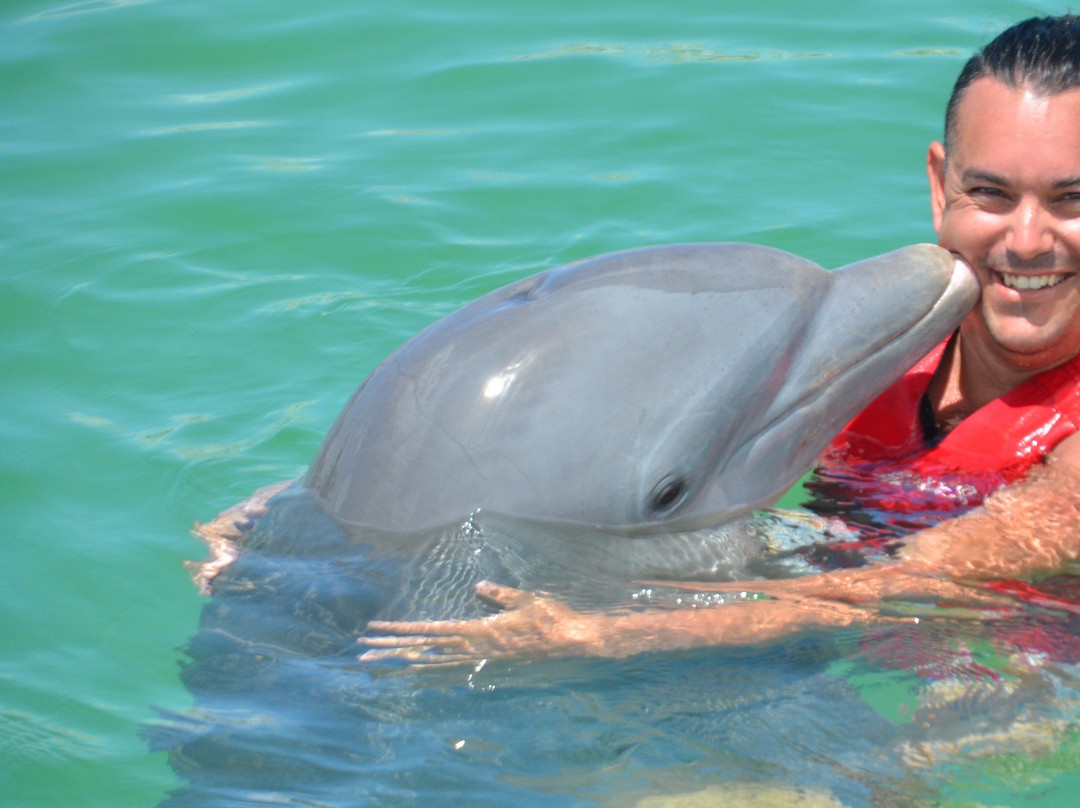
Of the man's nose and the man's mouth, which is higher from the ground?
the man's nose

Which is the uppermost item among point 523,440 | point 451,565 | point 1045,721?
point 523,440

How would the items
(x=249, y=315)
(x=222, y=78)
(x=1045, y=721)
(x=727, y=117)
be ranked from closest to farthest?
(x=1045, y=721) → (x=249, y=315) → (x=727, y=117) → (x=222, y=78)

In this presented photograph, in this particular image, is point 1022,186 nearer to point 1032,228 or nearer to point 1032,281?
point 1032,228

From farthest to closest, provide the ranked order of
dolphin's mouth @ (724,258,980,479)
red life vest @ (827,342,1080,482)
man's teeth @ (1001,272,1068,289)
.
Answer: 1. red life vest @ (827,342,1080,482)
2. man's teeth @ (1001,272,1068,289)
3. dolphin's mouth @ (724,258,980,479)

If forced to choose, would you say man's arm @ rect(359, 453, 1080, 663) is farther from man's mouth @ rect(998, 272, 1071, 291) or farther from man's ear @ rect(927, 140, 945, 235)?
man's ear @ rect(927, 140, 945, 235)

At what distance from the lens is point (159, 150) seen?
10.2 m

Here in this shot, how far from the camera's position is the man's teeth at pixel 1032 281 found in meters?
5.11

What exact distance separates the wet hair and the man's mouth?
2.23 feet

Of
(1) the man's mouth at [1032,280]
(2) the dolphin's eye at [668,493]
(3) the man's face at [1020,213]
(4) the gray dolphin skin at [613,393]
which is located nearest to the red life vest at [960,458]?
(3) the man's face at [1020,213]

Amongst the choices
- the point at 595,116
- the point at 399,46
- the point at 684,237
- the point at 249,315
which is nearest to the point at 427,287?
the point at 249,315

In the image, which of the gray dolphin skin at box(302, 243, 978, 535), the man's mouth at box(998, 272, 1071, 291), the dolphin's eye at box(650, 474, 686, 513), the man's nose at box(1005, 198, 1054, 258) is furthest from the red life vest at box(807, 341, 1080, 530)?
the dolphin's eye at box(650, 474, 686, 513)

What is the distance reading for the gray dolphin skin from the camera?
4254 mm

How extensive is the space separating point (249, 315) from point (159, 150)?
262 centimetres

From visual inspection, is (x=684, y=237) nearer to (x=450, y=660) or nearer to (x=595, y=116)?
(x=595, y=116)
